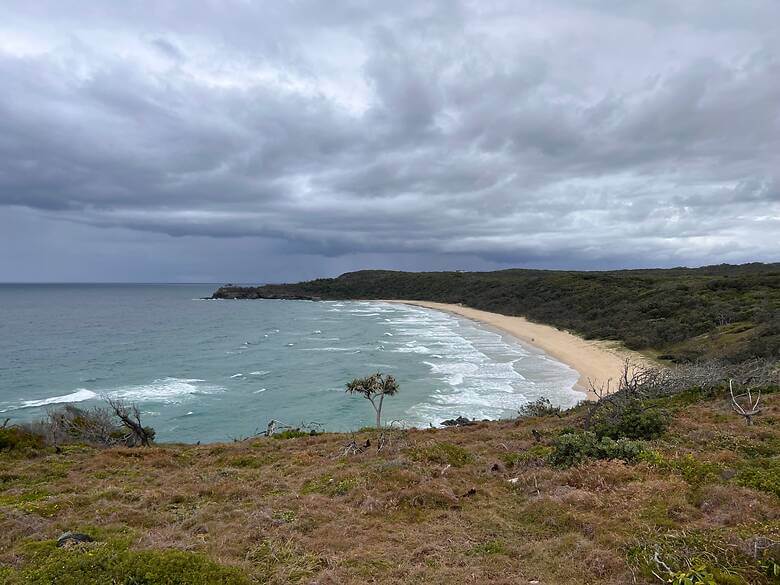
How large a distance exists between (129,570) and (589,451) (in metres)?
9.10

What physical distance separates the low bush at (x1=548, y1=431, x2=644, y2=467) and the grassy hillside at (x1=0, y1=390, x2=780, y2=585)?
1.8 inches

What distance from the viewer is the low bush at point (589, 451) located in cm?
1084

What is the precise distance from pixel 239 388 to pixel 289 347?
18620 millimetres

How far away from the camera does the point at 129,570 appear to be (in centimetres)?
613

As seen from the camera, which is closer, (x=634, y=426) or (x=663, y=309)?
(x=634, y=426)

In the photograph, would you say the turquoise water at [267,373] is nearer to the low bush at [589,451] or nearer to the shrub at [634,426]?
the shrub at [634,426]

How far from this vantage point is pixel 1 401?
33875 millimetres

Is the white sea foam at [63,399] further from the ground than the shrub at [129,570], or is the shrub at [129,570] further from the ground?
the shrub at [129,570]

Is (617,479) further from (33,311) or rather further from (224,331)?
(33,311)

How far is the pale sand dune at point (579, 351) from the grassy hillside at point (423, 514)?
2083cm

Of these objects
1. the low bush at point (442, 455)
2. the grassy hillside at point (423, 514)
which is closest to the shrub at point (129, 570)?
the grassy hillside at point (423, 514)

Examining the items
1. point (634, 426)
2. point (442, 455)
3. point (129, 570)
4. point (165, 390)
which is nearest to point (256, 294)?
point (165, 390)

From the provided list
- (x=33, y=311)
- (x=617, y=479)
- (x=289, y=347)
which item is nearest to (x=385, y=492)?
(x=617, y=479)

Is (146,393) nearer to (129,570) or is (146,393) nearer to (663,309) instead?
(129,570)
